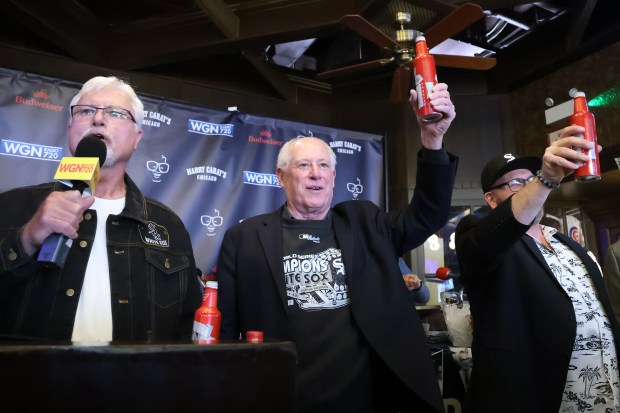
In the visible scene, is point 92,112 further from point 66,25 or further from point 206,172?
point 66,25

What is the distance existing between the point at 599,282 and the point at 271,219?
1.28 metres

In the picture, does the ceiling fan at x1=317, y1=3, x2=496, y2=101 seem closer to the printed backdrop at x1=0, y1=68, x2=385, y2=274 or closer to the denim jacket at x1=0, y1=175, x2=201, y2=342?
the printed backdrop at x1=0, y1=68, x2=385, y2=274

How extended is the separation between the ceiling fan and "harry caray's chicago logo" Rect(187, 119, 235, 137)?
40.5 inches

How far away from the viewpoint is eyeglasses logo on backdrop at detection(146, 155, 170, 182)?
11.9 feet

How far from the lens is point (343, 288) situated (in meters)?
1.61

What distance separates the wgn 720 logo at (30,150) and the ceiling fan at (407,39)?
2.31 metres

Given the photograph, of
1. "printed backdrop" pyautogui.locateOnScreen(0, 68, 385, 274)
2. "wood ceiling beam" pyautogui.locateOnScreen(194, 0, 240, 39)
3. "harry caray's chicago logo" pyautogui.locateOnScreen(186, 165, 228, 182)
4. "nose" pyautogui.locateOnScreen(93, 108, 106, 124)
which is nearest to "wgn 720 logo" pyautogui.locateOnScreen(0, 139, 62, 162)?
"printed backdrop" pyautogui.locateOnScreen(0, 68, 385, 274)

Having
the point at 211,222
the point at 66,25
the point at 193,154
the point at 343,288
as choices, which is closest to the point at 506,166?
the point at 343,288

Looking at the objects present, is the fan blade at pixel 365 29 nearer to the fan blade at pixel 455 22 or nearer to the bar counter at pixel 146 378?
the fan blade at pixel 455 22

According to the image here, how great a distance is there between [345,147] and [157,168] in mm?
1747

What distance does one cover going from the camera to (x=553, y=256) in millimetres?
1858

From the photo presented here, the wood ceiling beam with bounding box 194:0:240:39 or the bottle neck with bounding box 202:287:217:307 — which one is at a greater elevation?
the wood ceiling beam with bounding box 194:0:240:39

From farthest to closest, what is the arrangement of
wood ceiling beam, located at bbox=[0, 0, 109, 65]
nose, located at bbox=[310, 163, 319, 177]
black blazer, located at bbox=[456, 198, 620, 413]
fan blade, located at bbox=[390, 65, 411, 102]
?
fan blade, located at bbox=[390, 65, 411, 102], wood ceiling beam, located at bbox=[0, 0, 109, 65], nose, located at bbox=[310, 163, 319, 177], black blazer, located at bbox=[456, 198, 620, 413]

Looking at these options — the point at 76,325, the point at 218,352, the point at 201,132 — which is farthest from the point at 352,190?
the point at 218,352
